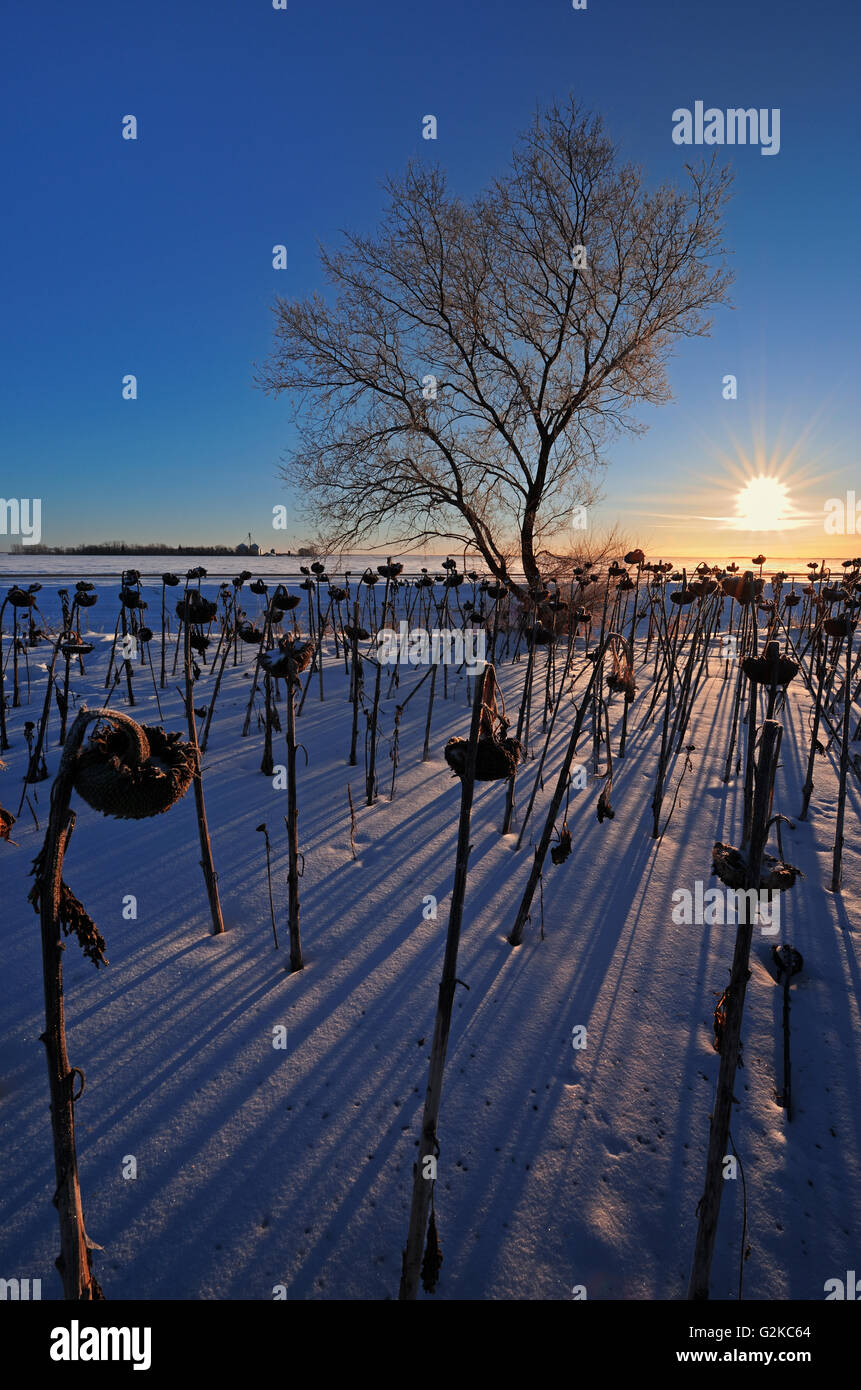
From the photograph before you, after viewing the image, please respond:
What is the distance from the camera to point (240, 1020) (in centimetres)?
196

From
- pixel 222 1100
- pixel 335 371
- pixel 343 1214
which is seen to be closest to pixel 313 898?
pixel 222 1100

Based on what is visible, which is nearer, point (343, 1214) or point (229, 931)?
point (343, 1214)

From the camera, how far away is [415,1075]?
5.79 ft

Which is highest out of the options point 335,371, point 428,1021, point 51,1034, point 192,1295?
point 335,371

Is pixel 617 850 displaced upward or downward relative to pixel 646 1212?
upward

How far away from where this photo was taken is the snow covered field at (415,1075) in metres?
1.32

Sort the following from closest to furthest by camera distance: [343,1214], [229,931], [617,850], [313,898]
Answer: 1. [343,1214]
2. [229,931]
3. [313,898]
4. [617,850]

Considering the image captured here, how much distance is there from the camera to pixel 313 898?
8.78 feet

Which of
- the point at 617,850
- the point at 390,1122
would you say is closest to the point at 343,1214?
the point at 390,1122

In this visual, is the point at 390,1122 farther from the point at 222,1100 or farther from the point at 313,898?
the point at 313,898

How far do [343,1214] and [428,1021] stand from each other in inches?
24.3

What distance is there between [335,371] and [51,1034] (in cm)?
1294

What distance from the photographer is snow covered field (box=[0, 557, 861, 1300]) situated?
4.34ft

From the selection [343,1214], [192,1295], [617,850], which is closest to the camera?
[192,1295]
